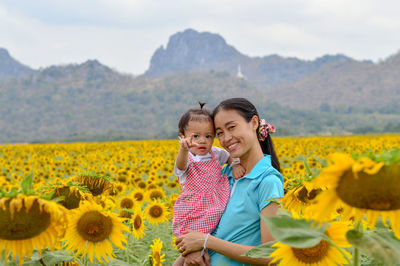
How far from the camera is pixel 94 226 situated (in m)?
1.73

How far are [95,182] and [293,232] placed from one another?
147 cm

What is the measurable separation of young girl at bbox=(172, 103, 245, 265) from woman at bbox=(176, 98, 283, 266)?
8 centimetres

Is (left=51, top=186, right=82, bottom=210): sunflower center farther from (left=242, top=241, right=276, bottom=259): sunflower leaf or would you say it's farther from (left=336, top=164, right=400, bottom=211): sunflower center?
(left=336, top=164, right=400, bottom=211): sunflower center

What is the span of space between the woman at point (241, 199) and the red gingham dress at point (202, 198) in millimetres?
65

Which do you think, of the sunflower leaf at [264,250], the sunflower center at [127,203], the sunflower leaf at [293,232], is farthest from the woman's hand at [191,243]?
the sunflower center at [127,203]

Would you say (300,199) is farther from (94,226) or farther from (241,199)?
(94,226)

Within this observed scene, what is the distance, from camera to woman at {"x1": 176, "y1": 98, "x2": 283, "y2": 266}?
6.96ft

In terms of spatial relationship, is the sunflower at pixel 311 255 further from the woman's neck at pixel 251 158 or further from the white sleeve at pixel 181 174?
the white sleeve at pixel 181 174

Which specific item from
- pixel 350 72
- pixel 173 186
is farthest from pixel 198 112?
pixel 350 72

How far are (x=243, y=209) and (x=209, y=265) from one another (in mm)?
357

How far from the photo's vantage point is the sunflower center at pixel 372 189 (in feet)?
3.20

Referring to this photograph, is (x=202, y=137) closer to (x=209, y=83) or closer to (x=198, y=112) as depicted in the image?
(x=198, y=112)

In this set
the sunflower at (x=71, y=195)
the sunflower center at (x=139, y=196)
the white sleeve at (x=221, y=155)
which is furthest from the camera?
the sunflower center at (x=139, y=196)

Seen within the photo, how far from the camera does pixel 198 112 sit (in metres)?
2.78
